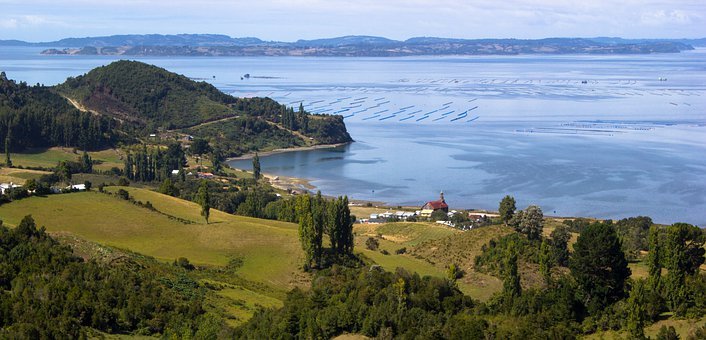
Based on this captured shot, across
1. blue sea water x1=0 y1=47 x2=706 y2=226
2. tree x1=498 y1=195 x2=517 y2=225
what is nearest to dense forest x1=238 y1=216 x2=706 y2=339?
tree x1=498 y1=195 x2=517 y2=225

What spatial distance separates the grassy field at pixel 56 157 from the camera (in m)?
88.9

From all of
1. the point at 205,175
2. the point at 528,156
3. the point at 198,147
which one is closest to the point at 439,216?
the point at 205,175

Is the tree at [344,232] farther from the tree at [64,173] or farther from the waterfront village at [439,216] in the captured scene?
the tree at [64,173]

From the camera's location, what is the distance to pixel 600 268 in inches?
1344

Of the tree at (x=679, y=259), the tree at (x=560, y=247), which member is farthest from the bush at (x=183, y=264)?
the tree at (x=679, y=259)

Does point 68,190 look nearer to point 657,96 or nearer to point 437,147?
point 437,147

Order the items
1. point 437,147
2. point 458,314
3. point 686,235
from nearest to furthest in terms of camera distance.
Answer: point 458,314 < point 686,235 < point 437,147

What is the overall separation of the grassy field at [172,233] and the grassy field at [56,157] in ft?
125

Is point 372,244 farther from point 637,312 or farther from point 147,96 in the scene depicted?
point 147,96

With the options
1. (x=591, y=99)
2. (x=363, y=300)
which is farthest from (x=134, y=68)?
(x=363, y=300)

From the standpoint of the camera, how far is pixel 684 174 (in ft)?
290

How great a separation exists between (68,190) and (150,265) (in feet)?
57.6

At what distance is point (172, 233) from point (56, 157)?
168 feet

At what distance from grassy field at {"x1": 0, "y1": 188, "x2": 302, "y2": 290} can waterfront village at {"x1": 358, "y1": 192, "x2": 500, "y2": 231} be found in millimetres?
13728
